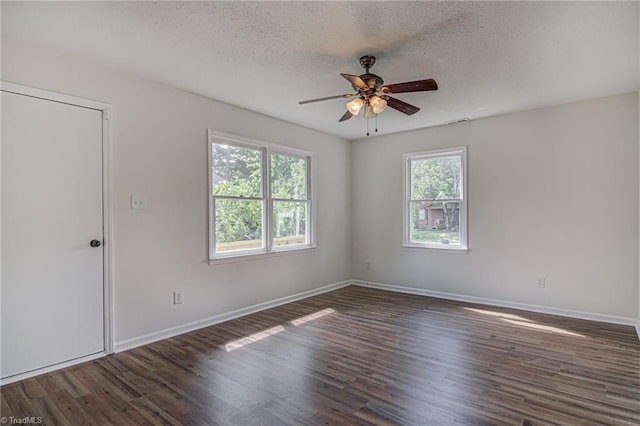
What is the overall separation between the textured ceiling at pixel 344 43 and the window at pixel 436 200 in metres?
1.38

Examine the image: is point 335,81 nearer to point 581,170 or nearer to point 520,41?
point 520,41

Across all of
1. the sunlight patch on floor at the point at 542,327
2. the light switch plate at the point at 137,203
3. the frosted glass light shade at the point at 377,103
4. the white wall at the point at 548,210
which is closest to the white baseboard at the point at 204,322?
the light switch plate at the point at 137,203

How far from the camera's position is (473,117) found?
4707mm

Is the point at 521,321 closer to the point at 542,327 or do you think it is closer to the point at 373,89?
the point at 542,327

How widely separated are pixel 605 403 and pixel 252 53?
11.7 feet

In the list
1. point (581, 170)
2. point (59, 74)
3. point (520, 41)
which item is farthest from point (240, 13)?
point (581, 170)

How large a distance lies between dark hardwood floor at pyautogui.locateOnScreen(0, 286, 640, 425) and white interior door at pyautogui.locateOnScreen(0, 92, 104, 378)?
0.28 meters

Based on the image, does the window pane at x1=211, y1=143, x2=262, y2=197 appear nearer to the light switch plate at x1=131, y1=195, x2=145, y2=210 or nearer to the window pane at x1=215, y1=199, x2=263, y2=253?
the window pane at x1=215, y1=199, x2=263, y2=253

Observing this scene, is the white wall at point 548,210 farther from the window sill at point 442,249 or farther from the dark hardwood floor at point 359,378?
the dark hardwood floor at point 359,378

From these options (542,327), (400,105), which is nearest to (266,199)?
(400,105)

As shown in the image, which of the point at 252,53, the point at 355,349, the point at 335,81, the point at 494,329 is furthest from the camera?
the point at 494,329

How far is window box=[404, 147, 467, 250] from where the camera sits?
16.5ft

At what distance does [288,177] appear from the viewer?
16.5 ft

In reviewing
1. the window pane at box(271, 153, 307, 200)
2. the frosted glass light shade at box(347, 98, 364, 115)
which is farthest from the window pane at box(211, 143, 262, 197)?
the frosted glass light shade at box(347, 98, 364, 115)
